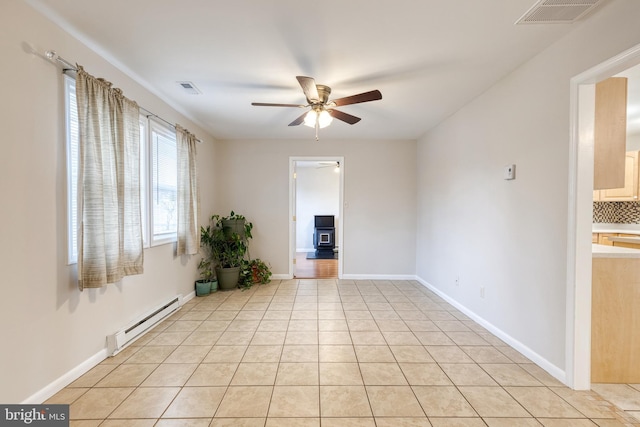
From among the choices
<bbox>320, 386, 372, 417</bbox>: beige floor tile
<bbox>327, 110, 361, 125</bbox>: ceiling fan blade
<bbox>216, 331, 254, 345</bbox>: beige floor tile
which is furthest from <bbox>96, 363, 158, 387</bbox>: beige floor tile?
<bbox>327, 110, 361, 125</bbox>: ceiling fan blade

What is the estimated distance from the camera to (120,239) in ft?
7.47

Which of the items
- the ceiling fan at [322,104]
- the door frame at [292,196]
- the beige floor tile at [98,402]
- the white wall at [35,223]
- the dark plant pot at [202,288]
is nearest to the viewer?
the white wall at [35,223]

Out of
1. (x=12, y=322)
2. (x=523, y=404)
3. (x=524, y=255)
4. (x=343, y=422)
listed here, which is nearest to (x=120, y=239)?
(x=12, y=322)

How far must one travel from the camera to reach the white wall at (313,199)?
327 inches

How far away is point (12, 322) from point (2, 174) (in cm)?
84

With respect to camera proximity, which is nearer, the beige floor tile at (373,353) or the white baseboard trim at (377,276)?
the beige floor tile at (373,353)

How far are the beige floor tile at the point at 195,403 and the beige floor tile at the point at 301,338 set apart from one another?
811mm

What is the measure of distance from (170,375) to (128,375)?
31cm

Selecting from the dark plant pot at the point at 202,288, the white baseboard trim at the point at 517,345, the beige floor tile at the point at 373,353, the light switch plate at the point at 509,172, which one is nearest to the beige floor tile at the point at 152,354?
the dark plant pot at the point at 202,288

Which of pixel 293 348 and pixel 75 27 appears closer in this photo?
pixel 75 27

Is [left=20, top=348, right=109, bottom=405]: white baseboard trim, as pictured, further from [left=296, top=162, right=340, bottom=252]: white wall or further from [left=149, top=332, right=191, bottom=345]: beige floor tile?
[left=296, top=162, right=340, bottom=252]: white wall

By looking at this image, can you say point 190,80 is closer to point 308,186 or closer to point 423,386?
point 423,386

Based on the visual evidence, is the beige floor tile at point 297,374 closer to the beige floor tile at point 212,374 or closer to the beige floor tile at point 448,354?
the beige floor tile at point 212,374

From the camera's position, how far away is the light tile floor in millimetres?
1662
